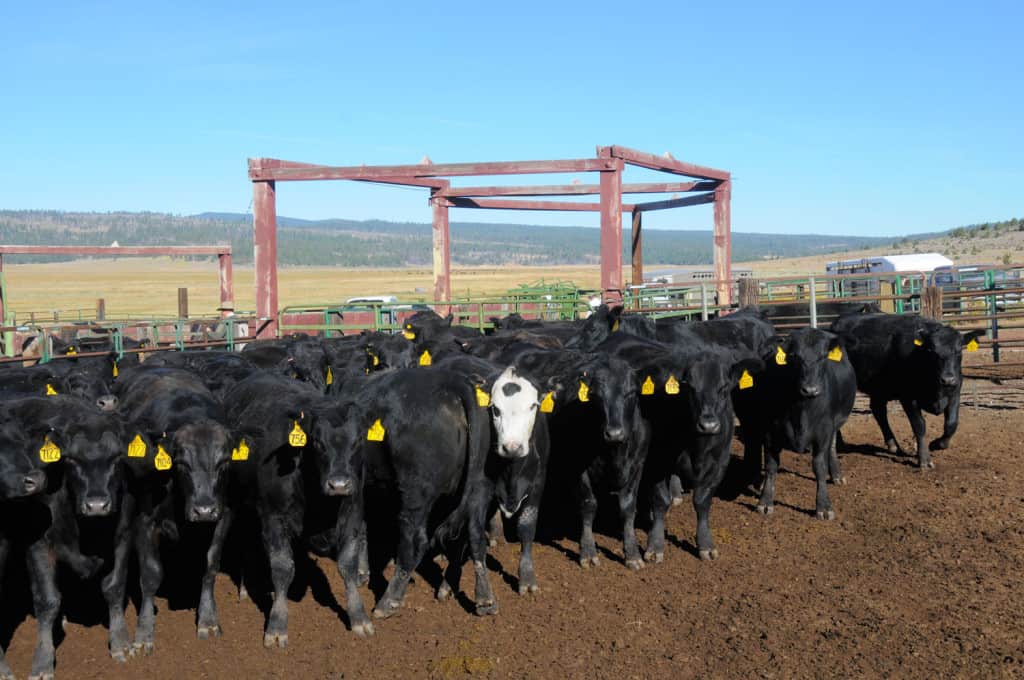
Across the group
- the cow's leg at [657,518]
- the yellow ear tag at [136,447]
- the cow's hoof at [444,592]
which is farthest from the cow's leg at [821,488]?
the yellow ear tag at [136,447]

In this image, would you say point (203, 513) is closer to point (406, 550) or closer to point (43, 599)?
point (43, 599)

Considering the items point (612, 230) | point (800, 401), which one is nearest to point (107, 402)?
point (800, 401)

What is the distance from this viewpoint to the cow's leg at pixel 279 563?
19.8 feet

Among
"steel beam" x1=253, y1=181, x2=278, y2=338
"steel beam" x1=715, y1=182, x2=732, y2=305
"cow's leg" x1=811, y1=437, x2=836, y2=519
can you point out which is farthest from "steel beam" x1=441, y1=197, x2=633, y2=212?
"cow's leg" x1=811, y1=437, x2=836, y2=519

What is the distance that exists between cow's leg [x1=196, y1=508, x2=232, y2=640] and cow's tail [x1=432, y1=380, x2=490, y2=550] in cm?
139

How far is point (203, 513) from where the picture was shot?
19.2 ft

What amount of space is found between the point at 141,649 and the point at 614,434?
327cm

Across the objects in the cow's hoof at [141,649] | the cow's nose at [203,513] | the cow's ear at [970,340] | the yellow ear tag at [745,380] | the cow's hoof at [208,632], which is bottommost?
the cow's hoof at [141,649]

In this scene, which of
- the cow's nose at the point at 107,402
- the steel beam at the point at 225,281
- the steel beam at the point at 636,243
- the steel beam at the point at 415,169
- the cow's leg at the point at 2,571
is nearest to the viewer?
the cow's leg at the point at 2,571

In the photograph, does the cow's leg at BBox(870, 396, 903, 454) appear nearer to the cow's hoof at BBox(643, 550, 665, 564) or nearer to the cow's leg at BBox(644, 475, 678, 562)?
the cow's leg at BBox(644, 475, 678, 562)

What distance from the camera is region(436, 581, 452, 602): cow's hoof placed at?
6684 millimetres

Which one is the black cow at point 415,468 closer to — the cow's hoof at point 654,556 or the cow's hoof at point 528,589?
the cow's hoof at point 528,589

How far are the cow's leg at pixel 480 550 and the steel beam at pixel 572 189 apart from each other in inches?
498

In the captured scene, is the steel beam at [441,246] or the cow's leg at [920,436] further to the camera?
the steel beam at [441,246]
